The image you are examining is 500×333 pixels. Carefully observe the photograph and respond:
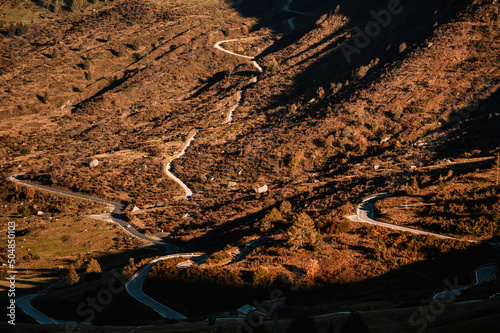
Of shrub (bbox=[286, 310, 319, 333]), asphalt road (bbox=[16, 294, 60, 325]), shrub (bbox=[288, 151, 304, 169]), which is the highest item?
shrub (bbox=[288, 151, 304, 169])

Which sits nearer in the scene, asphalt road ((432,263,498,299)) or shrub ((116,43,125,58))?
asphalt road ((432,263,498,299))

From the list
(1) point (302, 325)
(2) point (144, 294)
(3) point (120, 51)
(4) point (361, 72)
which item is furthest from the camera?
(3) point (120, 51)

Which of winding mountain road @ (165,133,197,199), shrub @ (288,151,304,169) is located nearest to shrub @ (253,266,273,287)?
shrub @ (288,151,304,169)

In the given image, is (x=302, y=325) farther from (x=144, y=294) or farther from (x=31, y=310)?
(x=31, y=310)

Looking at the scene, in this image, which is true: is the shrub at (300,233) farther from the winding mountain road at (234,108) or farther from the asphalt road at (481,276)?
the winding mountain road at (234,108)

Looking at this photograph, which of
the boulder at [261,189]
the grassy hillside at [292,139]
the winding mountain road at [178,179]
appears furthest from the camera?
the winding mountain road at [178,179]

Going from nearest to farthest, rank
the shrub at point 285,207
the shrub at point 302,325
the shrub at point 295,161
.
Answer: the shrub at point 302,325 → the shrub at point 285,207 → the shrub at point 295,161

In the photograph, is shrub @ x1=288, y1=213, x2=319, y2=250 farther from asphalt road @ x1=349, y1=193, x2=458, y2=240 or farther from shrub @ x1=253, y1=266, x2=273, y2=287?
asphalt road @ x1=349, y1=193, x2=458, y2=240

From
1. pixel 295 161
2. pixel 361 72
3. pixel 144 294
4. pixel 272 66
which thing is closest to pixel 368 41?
pixel 361 72

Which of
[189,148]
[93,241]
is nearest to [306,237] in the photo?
[93,241]

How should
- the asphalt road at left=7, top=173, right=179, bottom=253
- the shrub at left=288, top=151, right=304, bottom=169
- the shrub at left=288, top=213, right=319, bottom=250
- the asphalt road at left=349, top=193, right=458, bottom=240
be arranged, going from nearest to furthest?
the asphalt road at left=349, top=193, right=458, bottom=240, the shrub at left=288, top=213, right=319, bottom=250, the asphalt road at left=7, top=173, right=179, bottom=253, the shrub at left=288, top=151, right=304, bottom=169

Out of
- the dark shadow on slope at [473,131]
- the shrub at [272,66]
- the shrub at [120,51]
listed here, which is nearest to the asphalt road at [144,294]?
the dark shadow on slope at [473,131]

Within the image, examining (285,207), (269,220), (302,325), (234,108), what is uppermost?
(234,108)
